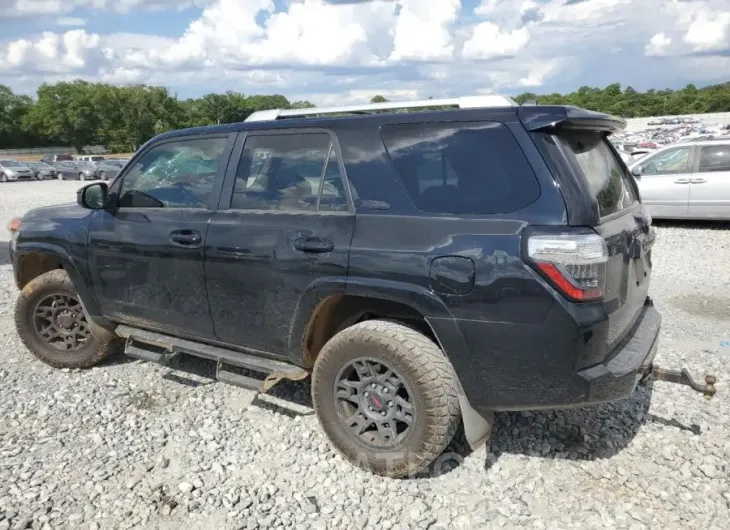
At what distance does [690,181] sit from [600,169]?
900 centimetres

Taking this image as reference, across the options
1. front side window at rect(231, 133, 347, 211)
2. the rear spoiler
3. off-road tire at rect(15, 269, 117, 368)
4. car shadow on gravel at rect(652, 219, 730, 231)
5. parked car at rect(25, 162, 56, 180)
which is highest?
the rear spoiler

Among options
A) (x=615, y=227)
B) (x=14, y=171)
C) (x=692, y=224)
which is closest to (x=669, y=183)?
(x=692, y=224)

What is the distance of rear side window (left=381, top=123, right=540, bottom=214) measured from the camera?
2859 mm

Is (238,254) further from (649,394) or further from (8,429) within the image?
(649,394)

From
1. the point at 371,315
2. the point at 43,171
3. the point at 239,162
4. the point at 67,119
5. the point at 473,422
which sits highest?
the point at 67,119

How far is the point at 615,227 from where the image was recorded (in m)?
2.98

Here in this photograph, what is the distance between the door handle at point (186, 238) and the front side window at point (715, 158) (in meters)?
10.3

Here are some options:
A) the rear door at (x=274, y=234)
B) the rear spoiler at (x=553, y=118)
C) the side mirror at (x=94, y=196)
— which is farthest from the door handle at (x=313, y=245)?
the side mirror at (x=94, y=196)

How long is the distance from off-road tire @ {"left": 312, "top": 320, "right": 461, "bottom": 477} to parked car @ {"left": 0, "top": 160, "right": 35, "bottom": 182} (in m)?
35.5

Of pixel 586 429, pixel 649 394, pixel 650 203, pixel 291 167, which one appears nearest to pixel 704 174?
pixel 650 203

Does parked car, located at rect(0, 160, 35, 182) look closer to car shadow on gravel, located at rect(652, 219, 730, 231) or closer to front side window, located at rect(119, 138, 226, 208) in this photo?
car shadow on gravel, located at rect(652, 219, 730, 231)

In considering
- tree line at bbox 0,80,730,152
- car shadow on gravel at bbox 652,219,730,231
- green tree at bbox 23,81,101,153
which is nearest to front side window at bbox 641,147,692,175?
car shadow on gravel at bbox 652,219,730,231

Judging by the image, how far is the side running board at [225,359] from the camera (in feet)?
11.8

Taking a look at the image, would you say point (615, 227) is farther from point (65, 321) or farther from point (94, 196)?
point (65, 321)
